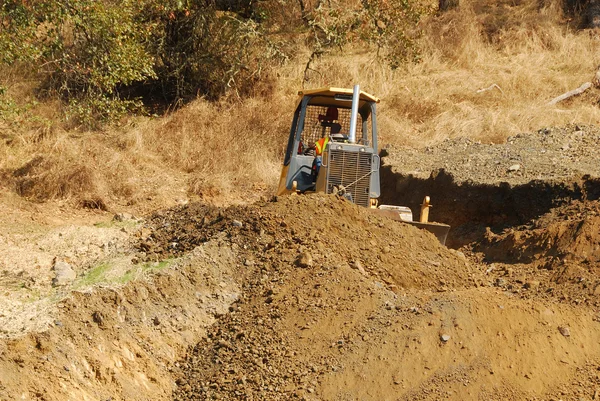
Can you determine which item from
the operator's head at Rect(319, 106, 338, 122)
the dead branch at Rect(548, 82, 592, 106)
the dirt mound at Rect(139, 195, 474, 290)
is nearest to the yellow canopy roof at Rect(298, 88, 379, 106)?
the operator's head at Rect(319, 106, 338, 122)

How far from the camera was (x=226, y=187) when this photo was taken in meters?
12.5

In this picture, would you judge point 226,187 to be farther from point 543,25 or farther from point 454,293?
point 543,25

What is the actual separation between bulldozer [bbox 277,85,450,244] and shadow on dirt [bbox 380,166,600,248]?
5.22 ft

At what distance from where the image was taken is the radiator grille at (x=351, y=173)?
8664 millimetres

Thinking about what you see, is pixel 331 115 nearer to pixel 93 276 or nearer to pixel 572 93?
pixel 93 276

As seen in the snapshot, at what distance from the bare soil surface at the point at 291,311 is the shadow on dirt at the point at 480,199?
84cm

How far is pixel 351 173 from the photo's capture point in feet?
28.7

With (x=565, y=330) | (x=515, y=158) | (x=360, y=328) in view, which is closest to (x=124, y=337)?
(x=360, y=328)

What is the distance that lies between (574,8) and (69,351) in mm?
16423

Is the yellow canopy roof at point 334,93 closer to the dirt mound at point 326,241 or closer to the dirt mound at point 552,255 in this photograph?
the dirt mound at point 326,241

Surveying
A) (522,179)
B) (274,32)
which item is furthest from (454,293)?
(274,32)

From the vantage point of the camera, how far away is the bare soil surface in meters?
6.07

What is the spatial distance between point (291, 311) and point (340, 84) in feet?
31.5

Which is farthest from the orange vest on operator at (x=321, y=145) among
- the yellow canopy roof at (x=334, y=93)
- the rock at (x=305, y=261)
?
the rock at (x=305, y=261)
